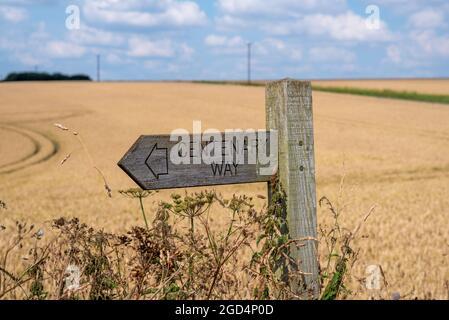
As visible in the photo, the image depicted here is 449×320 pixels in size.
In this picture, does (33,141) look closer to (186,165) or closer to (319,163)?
(319,163)

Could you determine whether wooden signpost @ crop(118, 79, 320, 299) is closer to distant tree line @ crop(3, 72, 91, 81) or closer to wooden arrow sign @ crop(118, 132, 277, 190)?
wooden arrow sign @ crop(118, 132, 277, 190)

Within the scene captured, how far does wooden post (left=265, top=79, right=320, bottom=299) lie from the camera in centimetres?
319

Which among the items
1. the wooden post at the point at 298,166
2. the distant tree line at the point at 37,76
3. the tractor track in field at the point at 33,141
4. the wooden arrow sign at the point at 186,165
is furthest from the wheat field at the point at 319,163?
the distant tree line at the point at 37,76

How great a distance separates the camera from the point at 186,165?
3107 mm

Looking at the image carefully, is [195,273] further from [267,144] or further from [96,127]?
[96,127]

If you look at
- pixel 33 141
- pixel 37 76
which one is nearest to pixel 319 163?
pixel 33 141

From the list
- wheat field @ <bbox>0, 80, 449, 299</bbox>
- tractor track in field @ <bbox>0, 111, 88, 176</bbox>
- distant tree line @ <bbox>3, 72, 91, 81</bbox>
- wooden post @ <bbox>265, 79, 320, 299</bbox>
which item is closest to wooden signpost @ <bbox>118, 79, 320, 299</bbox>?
wooden post @ <bbox>265, 79, 320, 299</bbox>

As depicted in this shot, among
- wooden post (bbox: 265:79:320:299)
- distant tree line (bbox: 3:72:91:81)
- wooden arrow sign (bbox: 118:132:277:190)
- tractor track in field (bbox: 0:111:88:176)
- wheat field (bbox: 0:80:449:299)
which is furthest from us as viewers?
distant tree line (bbox: 3:72:91:81)

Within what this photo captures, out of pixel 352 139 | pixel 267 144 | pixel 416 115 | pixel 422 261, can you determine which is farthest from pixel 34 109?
pixel 267 144

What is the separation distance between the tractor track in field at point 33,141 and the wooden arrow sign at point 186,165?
516 inches

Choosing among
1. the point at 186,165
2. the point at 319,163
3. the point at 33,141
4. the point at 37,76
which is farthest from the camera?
the point at 37,76

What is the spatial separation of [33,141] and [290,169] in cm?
1905
